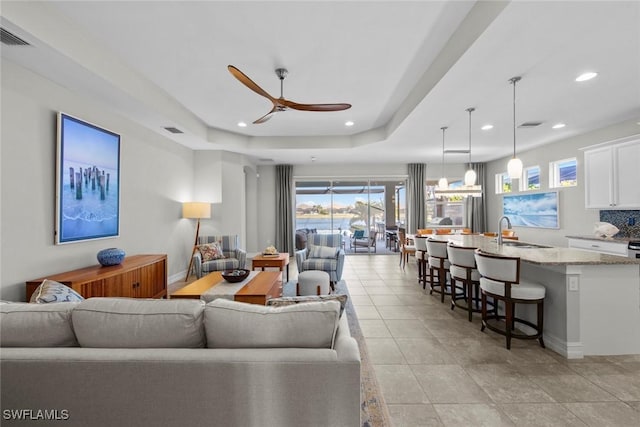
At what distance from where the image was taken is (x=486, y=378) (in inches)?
91.6

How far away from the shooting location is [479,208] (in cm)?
850

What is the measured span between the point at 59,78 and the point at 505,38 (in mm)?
4259

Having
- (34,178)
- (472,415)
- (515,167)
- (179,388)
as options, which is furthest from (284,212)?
(179,388)

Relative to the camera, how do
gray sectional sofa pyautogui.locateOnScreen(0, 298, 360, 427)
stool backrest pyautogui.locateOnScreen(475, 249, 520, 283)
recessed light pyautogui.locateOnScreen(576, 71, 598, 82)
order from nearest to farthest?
gray sectional sofa pyautogui.locateOnScreen(0, 298, 360, 427)
stool backrest pyautogui.locateOnScreen(475, 249, 520, 283)
recessed light pyautogui.locateOnScreen(576, 71, 598, 82)

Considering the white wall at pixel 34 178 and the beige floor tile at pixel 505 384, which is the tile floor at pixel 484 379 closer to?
the beige floor tile at pixel 505 384

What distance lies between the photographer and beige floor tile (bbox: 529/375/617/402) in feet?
6.79

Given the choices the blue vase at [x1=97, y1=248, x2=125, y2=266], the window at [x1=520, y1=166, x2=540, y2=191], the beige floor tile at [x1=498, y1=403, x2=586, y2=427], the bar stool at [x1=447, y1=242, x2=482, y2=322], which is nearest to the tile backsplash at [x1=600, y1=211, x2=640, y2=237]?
the window at [x1=520, y1=166, x2=540, y2=191]

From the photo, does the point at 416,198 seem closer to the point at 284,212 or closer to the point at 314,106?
the point at 284,212

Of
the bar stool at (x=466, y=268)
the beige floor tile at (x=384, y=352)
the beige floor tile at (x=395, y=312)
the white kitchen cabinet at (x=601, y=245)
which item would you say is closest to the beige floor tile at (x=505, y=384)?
the beige floor tile at (x=384, y=352)

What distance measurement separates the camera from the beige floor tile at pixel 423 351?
259cm

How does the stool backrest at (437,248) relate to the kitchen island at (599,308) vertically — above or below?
above

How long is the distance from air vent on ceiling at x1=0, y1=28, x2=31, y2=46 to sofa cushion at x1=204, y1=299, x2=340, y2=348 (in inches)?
110

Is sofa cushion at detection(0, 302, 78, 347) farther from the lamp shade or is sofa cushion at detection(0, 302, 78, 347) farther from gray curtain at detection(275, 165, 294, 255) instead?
gray curtain at detection(275, 165, 294, 255)

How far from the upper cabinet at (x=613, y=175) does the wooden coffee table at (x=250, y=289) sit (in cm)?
537
